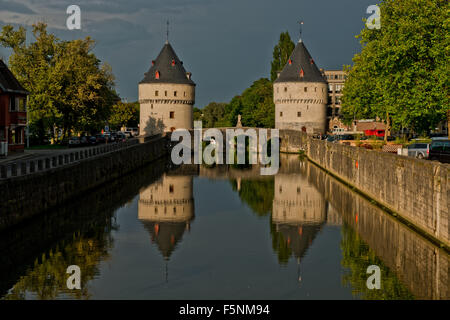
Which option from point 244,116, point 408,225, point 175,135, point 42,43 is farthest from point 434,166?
point 244,116

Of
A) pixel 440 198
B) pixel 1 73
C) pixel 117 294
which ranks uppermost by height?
pixel 1 73

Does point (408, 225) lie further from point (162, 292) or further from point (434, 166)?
point (162, 292)

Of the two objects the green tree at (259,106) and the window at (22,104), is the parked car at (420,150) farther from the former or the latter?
the green tree at (259,106)

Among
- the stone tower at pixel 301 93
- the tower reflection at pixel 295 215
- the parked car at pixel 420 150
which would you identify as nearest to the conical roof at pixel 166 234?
the tower reflection at pixel 295 215

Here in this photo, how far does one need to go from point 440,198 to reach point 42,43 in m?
51.4

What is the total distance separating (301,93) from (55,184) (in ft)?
225

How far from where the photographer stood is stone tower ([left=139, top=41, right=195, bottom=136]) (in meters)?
91.1

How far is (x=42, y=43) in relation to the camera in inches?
2468

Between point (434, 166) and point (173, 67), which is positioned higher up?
point (173, 67)

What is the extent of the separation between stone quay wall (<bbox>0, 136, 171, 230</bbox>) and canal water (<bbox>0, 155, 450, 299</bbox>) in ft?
2.08

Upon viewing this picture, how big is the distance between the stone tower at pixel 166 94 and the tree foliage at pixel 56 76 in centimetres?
2644

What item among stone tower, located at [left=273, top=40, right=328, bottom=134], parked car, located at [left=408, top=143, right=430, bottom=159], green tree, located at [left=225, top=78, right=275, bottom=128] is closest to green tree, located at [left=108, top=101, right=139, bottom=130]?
green tree, located at [left=225, top=78, right=275, bottom=128]

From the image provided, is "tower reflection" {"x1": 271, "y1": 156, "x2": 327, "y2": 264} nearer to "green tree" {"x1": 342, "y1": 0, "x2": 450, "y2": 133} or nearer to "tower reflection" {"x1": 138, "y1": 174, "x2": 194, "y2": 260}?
"tower reflection" {"x1": 138, "y1": 174, "x2": 194, "y2": 260}

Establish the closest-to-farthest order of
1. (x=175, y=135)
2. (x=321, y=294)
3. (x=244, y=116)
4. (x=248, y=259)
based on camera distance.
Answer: (x=321, y=294) < (x=248, y=259) < (x=175, y=135) < (x=244, y=116)
